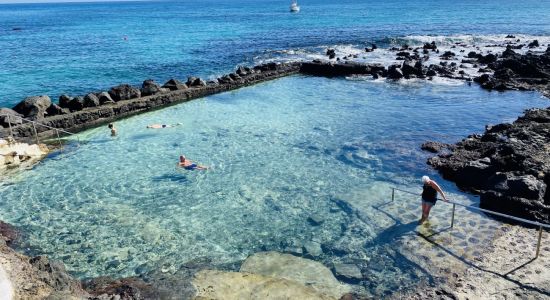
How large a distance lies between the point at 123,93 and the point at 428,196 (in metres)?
21.5

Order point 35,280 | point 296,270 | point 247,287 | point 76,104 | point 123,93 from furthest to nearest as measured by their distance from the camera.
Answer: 1. point 123,93
2. point 76,104
3. point 296,270
4. point 247,287
5. point 35,280

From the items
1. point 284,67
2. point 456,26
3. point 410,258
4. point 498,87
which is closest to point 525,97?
point 498,87

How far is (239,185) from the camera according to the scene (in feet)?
52.9

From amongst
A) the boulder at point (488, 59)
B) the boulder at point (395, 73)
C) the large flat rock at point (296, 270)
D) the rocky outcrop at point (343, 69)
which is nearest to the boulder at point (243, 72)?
the rocky outcrop at point (343, 69)

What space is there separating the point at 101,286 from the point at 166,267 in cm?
167

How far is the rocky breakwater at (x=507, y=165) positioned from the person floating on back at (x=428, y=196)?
2.30m

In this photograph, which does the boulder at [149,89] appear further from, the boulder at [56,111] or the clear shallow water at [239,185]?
the boulder at [56,111]

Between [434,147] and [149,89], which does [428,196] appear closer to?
[434,147]

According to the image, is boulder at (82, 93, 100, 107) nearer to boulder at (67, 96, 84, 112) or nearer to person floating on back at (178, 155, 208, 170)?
boulder at (67, 96, 84, 112)

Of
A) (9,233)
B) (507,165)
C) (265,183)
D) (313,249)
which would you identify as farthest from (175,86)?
(507,165)

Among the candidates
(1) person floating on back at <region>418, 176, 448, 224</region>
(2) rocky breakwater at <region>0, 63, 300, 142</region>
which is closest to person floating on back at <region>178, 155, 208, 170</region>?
(2) rocky breakwater at <region>0, 63, 300, 142</region>

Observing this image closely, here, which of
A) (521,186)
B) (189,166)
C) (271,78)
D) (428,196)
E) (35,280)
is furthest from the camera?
(271,78)

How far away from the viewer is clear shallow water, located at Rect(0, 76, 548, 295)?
12.1 meters

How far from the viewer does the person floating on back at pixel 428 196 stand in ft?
40.8
